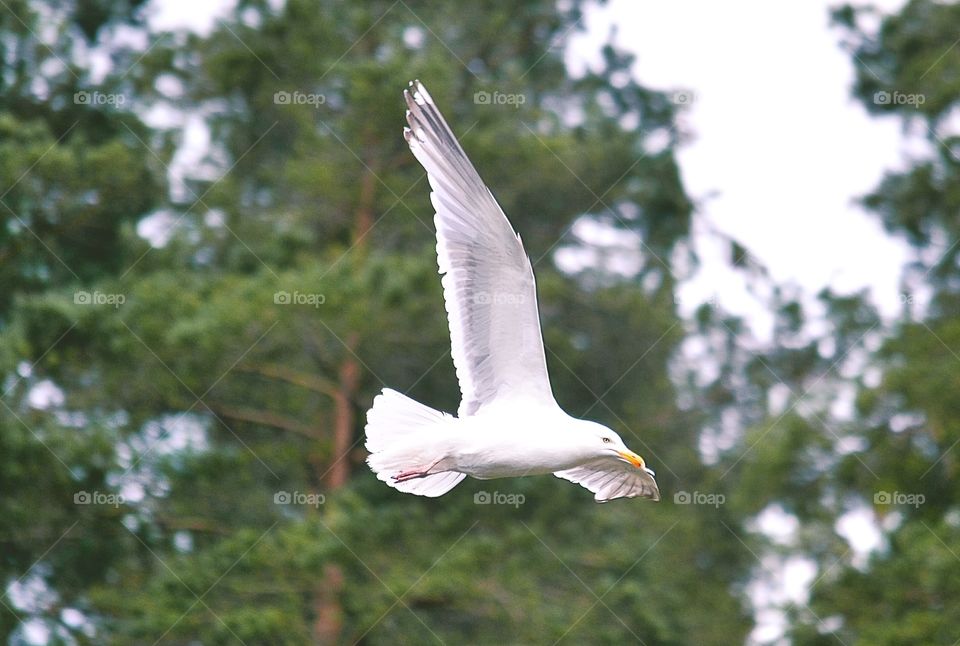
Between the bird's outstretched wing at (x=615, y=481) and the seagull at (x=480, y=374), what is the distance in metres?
0.14

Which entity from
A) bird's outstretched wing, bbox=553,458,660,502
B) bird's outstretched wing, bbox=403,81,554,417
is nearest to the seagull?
bird's outstretched wing, bbox=403,81,554,417

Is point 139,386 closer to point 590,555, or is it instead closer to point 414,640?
point 414,640

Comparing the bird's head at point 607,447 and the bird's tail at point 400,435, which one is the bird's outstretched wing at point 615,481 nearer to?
the bird's head at point 607,447

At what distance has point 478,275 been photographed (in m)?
7.13

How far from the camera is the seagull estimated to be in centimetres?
702

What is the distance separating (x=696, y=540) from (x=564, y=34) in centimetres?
582

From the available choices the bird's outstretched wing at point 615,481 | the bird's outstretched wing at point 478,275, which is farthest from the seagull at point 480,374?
the bird's outstretched wing at point 615,481

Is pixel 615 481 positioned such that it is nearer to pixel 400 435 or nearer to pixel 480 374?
pixel 480 374

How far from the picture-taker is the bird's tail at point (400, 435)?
7.16 meters

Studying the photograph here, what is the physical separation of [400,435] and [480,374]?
17.0 inches

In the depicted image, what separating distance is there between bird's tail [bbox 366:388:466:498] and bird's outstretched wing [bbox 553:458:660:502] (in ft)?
2.03

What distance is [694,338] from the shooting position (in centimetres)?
1956

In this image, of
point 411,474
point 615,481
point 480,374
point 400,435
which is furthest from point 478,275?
point 615,481

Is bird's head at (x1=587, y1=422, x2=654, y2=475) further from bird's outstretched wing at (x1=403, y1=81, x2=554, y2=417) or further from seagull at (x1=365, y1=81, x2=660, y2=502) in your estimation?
bird's outstretched wing at (x1=403, y1=81, x2=554, y2=417)
